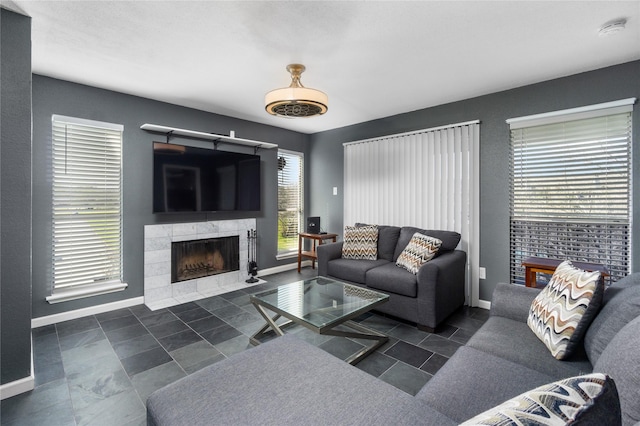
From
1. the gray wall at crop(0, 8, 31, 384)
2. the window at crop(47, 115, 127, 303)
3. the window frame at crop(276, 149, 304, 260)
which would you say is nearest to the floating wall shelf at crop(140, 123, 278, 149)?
the window at crop(47, 115, 127, 303)

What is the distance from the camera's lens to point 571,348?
4.64ft

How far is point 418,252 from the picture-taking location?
3.20 metres

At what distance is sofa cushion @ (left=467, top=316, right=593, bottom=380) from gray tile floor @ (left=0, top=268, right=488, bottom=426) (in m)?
0.61

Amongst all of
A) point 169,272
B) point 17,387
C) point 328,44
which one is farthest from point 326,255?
point 17,387

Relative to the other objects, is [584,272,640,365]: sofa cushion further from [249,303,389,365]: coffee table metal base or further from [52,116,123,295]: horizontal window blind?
[52,116,123,295]: horizontal window blind

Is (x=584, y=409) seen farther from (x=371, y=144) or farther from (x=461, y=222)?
(x=371, y=144)

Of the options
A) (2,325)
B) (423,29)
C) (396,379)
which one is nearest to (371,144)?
(423,29)

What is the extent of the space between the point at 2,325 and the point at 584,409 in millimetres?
2864

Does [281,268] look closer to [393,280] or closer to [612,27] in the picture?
[393,280]

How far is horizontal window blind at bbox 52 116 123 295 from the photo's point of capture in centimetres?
304

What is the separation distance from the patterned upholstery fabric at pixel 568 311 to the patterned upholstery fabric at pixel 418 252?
1421mm

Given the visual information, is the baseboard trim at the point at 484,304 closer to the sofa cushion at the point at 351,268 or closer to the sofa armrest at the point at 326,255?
the sofa cushion at the point at 351,268

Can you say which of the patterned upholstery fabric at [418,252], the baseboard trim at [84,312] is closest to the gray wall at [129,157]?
the baseboard trim at [84,312]

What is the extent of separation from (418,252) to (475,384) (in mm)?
2036
